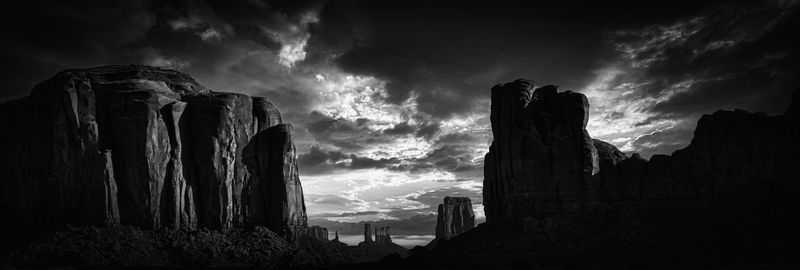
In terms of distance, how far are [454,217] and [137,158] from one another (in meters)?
112

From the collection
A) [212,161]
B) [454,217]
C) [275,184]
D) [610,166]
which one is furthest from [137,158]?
[454,217]

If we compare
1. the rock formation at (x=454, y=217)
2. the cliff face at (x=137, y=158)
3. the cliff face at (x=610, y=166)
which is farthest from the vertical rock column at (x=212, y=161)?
the rock formation at (x=454, y=217)

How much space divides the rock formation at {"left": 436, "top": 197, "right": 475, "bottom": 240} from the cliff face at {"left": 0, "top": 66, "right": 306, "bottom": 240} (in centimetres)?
8905

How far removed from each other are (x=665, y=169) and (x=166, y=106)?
6514 centimetres

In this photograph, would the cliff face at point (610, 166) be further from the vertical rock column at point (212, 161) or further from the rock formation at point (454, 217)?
the rock formation at point (454, 217)

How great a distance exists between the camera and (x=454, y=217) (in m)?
170

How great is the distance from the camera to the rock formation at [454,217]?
167125mm

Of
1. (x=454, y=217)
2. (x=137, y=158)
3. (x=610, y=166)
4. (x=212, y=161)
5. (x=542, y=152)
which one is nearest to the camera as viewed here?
(x=137, y=158)

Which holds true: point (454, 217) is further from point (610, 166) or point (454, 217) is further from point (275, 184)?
point (610, 166)

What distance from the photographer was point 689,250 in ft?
190

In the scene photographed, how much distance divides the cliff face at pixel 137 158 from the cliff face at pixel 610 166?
3287 centimetres

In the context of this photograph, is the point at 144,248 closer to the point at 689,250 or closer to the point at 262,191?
the point at 262,191

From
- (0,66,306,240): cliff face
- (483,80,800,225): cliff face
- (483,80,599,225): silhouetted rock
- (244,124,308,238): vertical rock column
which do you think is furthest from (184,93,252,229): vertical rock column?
(483,80,599,225): silhouetted rock

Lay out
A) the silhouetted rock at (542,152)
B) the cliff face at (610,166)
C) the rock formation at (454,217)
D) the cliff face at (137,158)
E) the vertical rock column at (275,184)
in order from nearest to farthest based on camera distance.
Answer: the cliff face at (610,166)
the cliff face at (137,158)
the silhouetted rock at (542,152)
the vertical rock column at (275,184)
the rock formation at (454,217)
